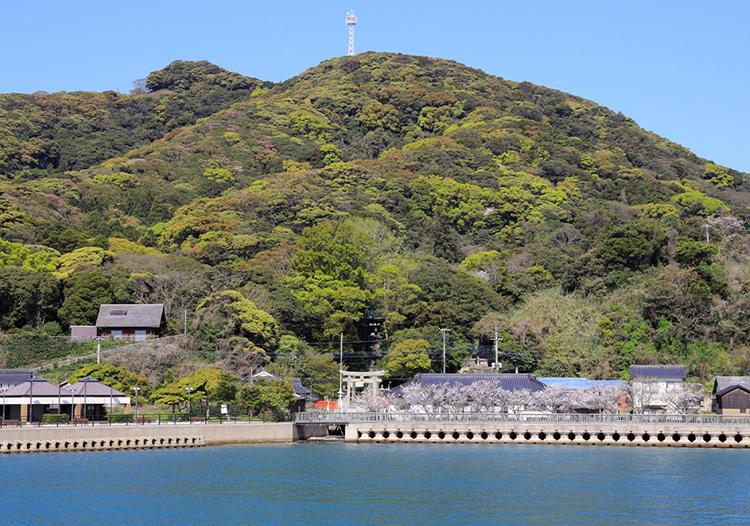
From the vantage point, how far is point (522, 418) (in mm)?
50250

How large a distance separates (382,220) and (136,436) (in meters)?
52.2

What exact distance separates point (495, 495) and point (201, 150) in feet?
333

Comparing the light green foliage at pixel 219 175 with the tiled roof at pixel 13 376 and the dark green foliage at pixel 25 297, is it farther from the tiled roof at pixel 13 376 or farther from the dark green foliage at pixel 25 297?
the tiled roof at pixel 13 376

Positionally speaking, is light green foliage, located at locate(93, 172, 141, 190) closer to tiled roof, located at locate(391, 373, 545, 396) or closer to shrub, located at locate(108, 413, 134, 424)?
tiled roof, located at locate(391, 373, 545, 396)

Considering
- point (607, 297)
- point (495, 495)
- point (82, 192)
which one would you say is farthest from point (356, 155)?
point (495, 495)

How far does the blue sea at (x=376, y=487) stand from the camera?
93.8ft

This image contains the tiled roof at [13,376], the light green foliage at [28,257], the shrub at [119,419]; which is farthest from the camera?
the light green foliage at [28,257]

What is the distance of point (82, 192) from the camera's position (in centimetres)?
10350

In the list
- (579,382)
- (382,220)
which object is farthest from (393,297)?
(382,220)

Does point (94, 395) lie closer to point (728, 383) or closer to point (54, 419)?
point (54, 419)

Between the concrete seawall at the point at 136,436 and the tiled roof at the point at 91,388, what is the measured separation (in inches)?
103

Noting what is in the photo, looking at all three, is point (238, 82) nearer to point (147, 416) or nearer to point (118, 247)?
point (118, 247)

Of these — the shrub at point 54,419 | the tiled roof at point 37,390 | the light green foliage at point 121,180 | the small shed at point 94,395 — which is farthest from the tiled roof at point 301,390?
the light green foliage at point 121,180

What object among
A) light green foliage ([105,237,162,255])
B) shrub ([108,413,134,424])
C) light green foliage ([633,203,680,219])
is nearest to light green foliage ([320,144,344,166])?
light green foliage ([633,203,680,219])
